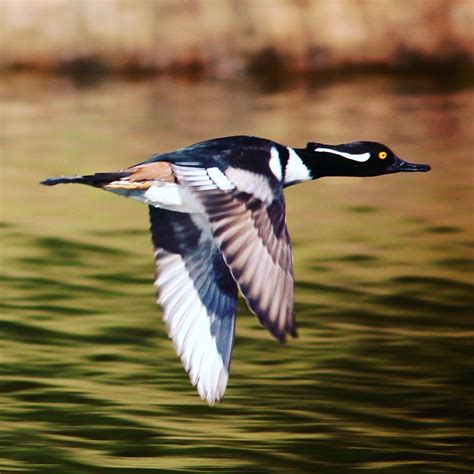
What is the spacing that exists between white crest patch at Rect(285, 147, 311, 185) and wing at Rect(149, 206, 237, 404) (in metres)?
0.48

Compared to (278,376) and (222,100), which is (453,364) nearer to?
(278,376)

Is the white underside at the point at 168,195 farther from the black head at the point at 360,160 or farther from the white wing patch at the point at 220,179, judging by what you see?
the black head at the point at 360,160

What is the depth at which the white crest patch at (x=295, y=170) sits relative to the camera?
772 cm

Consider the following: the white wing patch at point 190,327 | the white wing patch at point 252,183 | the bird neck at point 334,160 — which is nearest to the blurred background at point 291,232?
the white wing patch at point 190,327

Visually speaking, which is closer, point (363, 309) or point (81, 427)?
point (81, 427)

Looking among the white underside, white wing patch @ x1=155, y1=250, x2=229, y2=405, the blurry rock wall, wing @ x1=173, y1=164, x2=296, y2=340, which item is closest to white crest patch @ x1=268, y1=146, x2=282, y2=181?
wing @ x1=173, y1=164, x2=296, y2=340

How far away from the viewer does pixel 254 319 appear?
9.31 meters

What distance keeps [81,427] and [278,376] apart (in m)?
1.24

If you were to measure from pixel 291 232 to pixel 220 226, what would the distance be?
4.43 metres

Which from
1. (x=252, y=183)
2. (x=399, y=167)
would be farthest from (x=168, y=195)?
(x=399, y=167)

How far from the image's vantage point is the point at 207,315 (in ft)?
24.8

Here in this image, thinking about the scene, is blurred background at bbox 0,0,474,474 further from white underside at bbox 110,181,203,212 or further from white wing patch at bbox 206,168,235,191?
white wing patch at bbox 206,168,235,191

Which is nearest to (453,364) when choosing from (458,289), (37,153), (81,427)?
(458,289)

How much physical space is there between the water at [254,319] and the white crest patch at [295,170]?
107cm
